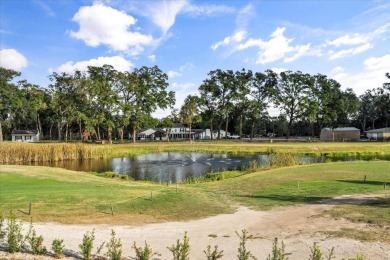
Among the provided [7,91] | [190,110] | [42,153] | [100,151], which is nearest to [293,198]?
[42,153]

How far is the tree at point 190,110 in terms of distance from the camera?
347 feet

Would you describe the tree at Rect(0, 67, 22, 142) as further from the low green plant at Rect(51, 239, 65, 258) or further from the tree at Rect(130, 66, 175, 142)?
the low green plant at Rect(51, 239, 65, 258)

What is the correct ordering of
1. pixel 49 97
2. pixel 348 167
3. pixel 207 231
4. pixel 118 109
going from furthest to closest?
pixel 49 97 → pixel 118 109 → pixel 348 167 → pixel 207 231

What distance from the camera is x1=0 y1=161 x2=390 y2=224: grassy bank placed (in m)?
15.0

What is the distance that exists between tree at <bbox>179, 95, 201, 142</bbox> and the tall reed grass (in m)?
51.2

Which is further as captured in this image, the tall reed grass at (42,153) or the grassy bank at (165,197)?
the tall reed grass at (42,153)

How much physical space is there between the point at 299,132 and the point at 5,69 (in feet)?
356

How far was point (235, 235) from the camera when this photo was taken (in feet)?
39.5

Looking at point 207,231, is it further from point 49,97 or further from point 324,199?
point 49,97

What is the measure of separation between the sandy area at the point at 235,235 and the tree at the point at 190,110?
90.7m

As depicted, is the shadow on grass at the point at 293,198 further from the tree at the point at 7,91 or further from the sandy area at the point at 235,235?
the tree at the point at 7,91

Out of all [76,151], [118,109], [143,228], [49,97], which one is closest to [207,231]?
[143,228]

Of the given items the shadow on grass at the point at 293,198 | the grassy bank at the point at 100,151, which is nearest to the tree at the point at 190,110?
the grassy bank at the point at 100,151

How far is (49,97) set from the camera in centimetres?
9581
